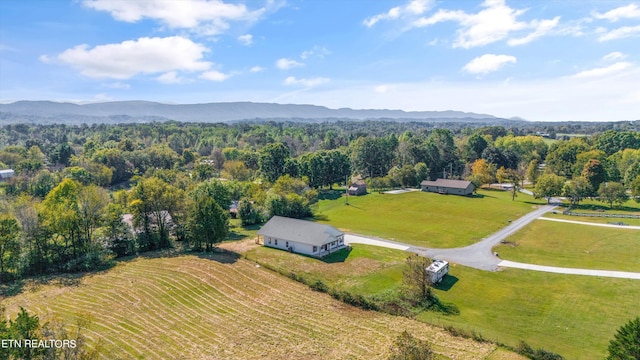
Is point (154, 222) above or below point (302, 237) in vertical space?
above

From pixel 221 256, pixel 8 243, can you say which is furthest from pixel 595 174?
pixel 8 243

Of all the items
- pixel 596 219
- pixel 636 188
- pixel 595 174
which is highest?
pixel 595 174

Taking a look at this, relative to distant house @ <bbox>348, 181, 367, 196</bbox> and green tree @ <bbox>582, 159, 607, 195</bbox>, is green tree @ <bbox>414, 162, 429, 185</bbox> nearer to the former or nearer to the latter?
distant house @ <bbox>348, 181, 367, 196</bbox>

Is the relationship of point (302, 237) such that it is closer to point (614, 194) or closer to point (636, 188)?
point (614, 194)

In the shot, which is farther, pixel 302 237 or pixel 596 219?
pixel 596 219

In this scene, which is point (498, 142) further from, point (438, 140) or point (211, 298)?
point (211, 298)

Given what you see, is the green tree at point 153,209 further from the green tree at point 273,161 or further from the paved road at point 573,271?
the paved road at point 573,271

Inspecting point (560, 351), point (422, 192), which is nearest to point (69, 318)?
point (560, 351)

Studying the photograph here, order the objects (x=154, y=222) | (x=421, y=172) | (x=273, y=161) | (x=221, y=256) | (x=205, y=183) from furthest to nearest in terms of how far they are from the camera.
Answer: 1. (x=421, y=172)
2. (x=273, y=161)
3. (x=205, y=183)
4. (x=154, y=222)
5. (x=221, y=256)
